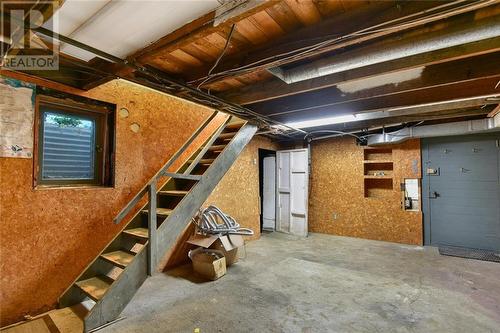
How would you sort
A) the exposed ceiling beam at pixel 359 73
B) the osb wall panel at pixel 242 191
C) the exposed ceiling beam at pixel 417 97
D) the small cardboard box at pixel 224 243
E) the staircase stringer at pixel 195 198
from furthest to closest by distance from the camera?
the osb wall panel at pixel 242 191 → the small cardboard box at pixel 224 243 → the exposed ceiling beam at pixel 417 97 → the staircase stringer at pixel 195 198 → the exposed ceiling beam at pixel 359 73

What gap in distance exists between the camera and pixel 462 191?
176 inches

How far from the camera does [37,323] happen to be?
215cm

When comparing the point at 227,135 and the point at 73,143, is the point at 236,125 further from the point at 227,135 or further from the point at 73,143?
the point at 73,143

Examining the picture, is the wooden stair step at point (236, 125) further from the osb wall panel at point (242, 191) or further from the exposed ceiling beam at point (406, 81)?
the osb wall panel at point (242, 191)

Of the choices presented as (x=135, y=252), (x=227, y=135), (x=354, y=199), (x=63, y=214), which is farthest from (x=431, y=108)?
(x=63, y=214)

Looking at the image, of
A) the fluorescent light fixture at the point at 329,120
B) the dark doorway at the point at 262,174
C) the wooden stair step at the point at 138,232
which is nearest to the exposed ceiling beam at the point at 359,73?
the fluorescent light fixture at the point at 329,120

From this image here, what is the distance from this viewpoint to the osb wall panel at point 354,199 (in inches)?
193

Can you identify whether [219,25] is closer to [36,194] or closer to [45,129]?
[45,129]

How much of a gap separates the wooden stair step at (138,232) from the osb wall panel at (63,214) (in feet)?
1.12

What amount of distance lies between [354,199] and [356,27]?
14.7 ft

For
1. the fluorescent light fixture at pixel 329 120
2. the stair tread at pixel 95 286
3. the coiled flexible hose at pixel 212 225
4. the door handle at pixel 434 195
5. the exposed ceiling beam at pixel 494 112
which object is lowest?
the stair tread at pixel 95 286

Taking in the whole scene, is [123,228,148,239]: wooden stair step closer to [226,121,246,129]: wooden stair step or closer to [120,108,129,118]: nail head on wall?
[120,108,129,118]: nail head on wall

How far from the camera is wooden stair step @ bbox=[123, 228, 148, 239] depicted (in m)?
2.46

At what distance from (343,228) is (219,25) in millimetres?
5218
